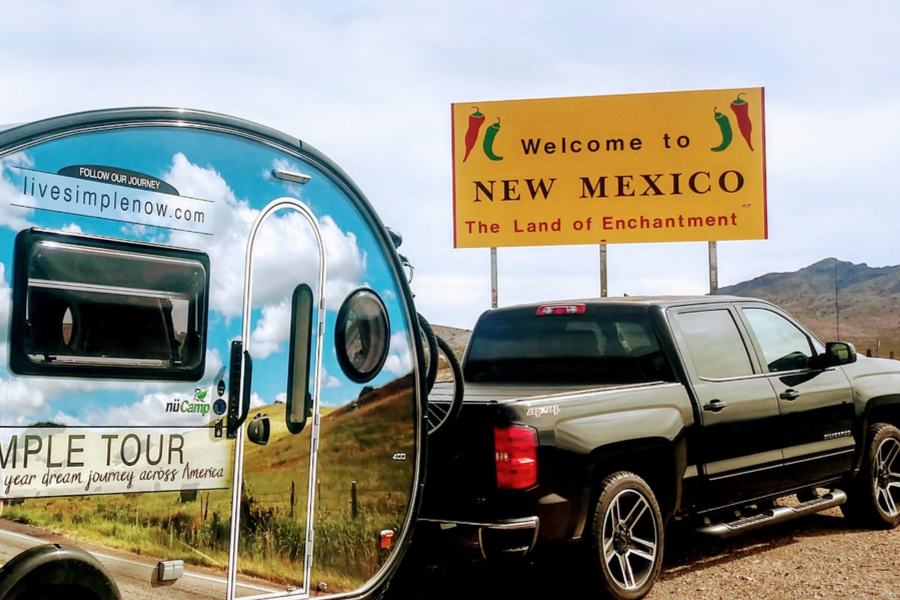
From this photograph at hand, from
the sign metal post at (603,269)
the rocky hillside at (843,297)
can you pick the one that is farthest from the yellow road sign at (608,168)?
the rocky hillside at (843,297)

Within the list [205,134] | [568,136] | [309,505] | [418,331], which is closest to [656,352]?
[418,331]

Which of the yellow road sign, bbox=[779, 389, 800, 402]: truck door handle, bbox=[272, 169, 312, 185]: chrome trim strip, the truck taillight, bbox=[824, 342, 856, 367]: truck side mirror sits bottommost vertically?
the truck taillight

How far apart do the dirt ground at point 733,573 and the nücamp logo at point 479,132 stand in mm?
15622

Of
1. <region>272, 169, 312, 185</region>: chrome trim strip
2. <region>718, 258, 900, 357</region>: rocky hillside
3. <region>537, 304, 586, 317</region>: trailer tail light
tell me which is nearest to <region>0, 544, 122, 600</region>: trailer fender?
Answer: <region>272, 169, 312, 185</region>: chrome trim strip

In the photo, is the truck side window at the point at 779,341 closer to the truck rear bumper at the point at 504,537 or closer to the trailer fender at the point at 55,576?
the truck rear bumper at the point at 504,537

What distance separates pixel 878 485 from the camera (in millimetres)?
8484

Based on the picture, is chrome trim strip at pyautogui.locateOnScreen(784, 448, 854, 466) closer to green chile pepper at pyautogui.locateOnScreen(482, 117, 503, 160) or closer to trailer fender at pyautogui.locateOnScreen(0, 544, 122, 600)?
trailer fender at pyautogui.locateOnScreen(0, 544, 122, 600)

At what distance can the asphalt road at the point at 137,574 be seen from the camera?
Answer: 156 inches

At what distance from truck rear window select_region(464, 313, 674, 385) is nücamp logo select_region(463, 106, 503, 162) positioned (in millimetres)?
15501

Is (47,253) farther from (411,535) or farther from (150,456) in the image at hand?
(411,535)

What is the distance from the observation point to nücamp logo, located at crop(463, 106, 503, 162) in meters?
22.8

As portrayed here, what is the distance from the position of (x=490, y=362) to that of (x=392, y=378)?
2.01 meters

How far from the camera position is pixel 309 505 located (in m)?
5.03

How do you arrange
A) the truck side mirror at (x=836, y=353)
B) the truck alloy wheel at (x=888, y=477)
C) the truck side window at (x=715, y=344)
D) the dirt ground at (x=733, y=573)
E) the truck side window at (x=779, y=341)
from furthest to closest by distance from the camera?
1. the truck alloy wheel at (x=888, y=477)
2. the truck side mirror at (x=836, y=353)
3. the truck side window at (x=779, y=341)
4. the truck side window at (x=715, y=344)
5. the dirt ground at (x=733, y=573)
